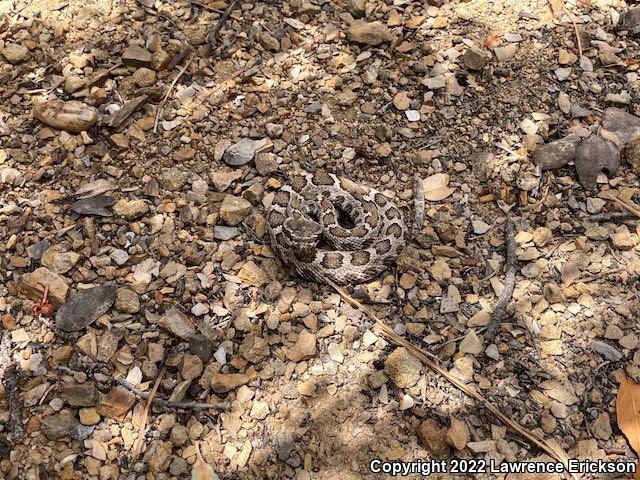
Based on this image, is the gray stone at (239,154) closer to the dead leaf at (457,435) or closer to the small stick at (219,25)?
the small stick at (219,25)

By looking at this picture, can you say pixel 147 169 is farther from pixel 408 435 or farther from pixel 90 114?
pixel 408 435

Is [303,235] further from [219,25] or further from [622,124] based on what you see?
[622,124]

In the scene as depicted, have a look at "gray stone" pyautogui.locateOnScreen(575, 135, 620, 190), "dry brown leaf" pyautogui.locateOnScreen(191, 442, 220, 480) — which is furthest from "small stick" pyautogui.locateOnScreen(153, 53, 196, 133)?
"gray stone" pyautogui.locateOnScreen(575, 135, 620, 190)

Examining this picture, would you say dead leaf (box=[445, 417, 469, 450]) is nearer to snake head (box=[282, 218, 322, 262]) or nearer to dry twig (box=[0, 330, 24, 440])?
snake head (box=[282, 218, 322, 262])

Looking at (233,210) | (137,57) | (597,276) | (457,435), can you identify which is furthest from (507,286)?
(137,57)

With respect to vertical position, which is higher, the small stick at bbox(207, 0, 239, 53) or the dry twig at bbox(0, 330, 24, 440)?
the small stick at bbox(207, 0, 239, 53)

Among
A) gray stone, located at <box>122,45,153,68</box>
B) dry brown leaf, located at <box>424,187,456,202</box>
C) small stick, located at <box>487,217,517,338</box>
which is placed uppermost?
gray stone, located at <box>122,45,153,68</box>

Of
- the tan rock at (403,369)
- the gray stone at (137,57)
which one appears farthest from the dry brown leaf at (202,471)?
the gray stone at (137,57)
